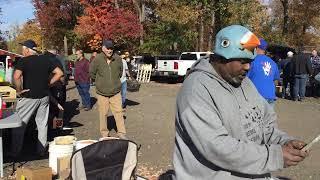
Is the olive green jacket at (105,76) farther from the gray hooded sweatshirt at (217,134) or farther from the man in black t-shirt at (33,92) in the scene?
the gray hooded sweatshirt at (217,134)

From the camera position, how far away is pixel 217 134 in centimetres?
232

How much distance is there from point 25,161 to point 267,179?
18.9ft

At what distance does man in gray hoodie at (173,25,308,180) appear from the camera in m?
2.34

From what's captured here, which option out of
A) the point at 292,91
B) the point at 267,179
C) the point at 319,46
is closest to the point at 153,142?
the point at 267,179

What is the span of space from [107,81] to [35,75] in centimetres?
153

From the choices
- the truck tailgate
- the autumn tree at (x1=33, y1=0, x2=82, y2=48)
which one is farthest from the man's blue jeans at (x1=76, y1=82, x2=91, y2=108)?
the autumn tree at (x1=33, y1=0, x2=82, y2=48)

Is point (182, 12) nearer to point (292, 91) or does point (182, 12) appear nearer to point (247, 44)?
point (292, 91)

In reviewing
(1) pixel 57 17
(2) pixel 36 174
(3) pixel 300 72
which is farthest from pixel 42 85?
(1) pixel 57 17

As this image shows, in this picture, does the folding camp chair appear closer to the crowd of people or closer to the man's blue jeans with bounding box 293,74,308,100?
the crowd of people

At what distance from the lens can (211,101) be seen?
239 cm

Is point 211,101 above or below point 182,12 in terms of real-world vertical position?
below

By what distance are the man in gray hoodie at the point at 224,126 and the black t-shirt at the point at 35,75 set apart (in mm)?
5590

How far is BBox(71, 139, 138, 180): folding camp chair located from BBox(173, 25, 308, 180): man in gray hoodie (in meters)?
2.46

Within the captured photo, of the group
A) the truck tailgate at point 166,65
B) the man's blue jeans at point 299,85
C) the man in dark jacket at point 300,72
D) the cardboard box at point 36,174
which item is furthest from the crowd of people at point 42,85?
the truck tailgate at point 166,65
